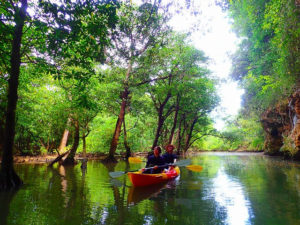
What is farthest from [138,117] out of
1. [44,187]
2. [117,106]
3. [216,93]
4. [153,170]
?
[44,187]

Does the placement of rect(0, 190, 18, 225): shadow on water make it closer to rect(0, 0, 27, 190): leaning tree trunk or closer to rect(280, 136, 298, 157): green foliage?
rect(0, 0, 27, 190): leaning tree trunk

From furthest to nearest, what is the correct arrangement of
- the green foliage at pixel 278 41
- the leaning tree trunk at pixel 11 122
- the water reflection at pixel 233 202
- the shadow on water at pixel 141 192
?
1. the green foliage at pixel 278 41
2. the leaning tree trunk at pixel 11 122
3. the shadow on water at pixel 141 192
4. the water reflection at pixel 233 202

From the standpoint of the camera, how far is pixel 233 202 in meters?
5.82

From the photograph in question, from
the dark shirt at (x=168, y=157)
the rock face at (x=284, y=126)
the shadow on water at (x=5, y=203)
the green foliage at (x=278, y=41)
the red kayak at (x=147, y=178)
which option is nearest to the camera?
the shadow on water at (x=5, y=203)

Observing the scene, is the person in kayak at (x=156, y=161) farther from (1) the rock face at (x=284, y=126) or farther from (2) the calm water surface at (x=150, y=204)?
(1) the rock face at (x=284, y=126)

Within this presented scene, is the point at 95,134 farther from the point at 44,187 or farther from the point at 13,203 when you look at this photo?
the point at 13,203

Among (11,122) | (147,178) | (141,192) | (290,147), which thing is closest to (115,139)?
(147,178)

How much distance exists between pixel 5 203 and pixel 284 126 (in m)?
22.6

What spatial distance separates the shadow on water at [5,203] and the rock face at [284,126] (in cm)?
1725

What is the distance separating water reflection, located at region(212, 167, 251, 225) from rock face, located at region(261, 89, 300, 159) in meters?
10.9

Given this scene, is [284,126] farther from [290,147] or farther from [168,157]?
[168,157]

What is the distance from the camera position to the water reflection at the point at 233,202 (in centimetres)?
451

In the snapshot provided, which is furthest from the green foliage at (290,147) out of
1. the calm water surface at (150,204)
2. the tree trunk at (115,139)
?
the tree trunk at (115,139)

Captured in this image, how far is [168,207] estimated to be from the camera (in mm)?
5305
